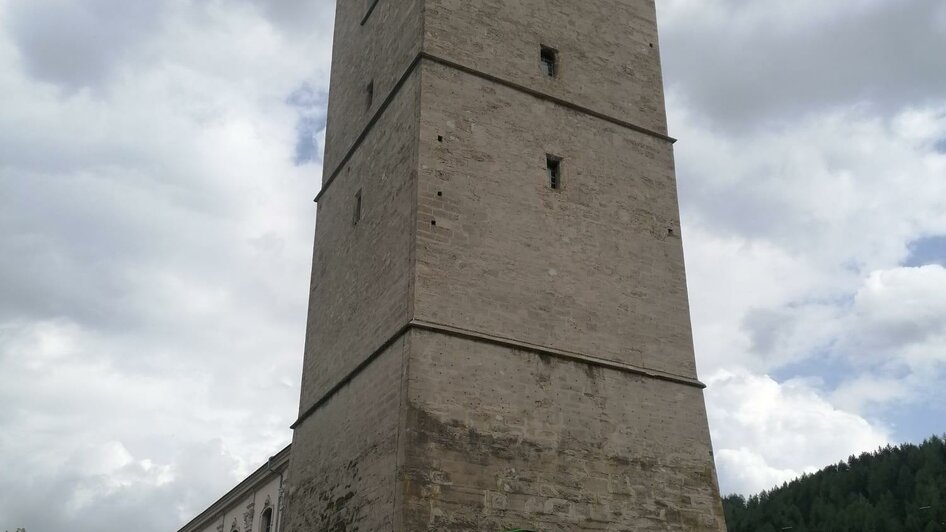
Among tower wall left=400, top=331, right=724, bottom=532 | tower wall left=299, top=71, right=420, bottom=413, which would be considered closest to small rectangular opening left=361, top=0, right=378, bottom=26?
tower wall left=299, top=71, right=420, bottom=413

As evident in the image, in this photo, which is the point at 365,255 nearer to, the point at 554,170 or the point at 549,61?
the point at 554,170

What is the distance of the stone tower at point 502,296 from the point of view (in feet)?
41.0

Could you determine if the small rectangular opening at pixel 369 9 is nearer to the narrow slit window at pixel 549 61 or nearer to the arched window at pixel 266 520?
the narrow slit window at pixel 549 61

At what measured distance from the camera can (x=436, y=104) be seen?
47.5 ft

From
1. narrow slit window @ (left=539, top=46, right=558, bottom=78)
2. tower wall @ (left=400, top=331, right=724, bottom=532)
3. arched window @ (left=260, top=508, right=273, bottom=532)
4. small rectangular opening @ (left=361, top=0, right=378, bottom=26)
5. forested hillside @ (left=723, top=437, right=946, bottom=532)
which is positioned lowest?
tower wall @ (left=400, top=331, right=724, bottom=532)

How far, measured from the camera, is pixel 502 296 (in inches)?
536

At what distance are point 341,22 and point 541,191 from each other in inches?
321

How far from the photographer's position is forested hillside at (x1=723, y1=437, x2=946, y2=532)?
204ft

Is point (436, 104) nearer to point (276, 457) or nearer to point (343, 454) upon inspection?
point (343, 454)

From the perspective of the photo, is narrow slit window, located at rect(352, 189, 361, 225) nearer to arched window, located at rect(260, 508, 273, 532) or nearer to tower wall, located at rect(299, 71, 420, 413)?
tower wall, located at rect(299, 71, 420, 413)

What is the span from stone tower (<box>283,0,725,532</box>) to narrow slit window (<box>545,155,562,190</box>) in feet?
0.09

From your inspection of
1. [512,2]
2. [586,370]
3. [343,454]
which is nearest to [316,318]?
[343,454]

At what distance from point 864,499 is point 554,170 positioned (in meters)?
61.5

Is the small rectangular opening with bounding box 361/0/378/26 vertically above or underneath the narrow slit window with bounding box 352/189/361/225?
above
